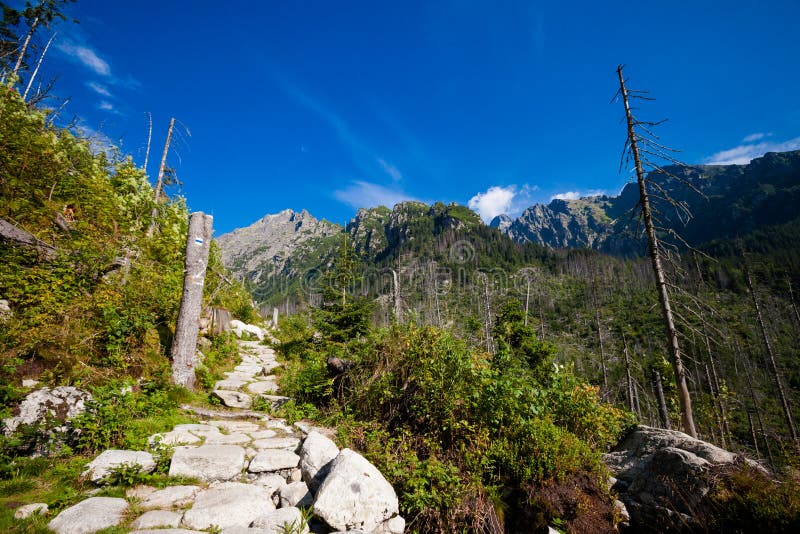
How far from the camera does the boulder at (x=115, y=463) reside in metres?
3.91

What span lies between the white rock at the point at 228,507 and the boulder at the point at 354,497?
75 cm

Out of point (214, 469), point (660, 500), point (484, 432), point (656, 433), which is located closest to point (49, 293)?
point (214, 469)

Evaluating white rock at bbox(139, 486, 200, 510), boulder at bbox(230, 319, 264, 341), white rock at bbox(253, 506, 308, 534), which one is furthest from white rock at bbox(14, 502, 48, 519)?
boulder at bbox(230, 319, 264, 341)

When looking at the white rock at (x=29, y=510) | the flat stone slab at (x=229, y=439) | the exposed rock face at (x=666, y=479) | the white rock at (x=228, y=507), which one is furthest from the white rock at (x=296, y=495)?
the exposed rock face at (x=666, y=479)

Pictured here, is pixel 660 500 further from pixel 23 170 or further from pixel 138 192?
pixel 138 192

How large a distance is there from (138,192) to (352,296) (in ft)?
28.6

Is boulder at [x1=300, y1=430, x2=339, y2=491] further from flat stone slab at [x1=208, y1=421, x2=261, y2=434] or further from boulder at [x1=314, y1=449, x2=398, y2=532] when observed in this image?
flat stone slab at [x1=208, y1=421, x2=261, y2=434]

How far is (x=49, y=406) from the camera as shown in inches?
182

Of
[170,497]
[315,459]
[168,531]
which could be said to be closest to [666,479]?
[315,459]

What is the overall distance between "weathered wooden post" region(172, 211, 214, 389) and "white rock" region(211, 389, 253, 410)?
704 millimetres

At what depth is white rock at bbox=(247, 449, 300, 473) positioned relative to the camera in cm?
475

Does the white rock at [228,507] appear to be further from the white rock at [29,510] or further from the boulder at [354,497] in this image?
the white rock at [29,510]

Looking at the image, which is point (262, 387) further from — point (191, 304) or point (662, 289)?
point (662, 289)

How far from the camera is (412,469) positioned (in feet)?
16.0
